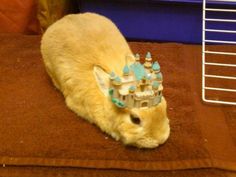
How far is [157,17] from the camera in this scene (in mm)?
1581

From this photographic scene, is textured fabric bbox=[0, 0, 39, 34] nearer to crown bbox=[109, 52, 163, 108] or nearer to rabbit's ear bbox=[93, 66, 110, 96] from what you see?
rabbit's ear bbox=[93, 66, 110, 96]

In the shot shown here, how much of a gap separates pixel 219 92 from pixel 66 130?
1.77 feet

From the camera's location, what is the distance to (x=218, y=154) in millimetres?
1014

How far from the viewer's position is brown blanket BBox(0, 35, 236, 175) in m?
0.99

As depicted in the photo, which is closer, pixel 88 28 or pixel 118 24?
pixel 88 28

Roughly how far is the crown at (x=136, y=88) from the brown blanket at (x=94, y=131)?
152 millimetres

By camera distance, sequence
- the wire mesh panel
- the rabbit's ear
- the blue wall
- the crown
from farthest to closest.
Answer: the blue wall → the wire mesh panel → the rabbit's ear → the crown

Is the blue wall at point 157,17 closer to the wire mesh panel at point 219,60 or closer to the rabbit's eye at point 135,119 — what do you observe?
the wire mesh panel at point 219,60

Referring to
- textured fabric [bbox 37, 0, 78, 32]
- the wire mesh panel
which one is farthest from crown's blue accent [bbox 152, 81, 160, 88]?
textured fabric [bbox 37, 0, 78, 32]

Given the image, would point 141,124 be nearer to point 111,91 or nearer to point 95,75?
point 111,91

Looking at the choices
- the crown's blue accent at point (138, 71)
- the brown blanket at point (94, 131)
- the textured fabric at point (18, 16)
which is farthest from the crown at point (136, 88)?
the textured fabric at point (18, 16)

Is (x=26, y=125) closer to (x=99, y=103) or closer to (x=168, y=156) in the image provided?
(x=99, y=103)

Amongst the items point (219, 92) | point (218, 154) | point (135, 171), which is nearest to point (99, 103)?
point (135, 171)

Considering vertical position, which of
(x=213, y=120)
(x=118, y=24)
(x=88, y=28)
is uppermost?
(x=88, y=28)
